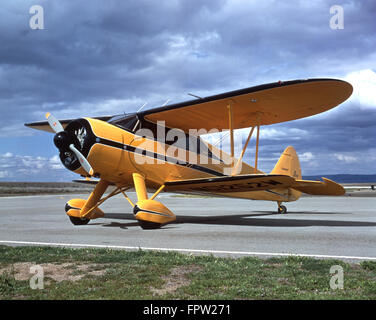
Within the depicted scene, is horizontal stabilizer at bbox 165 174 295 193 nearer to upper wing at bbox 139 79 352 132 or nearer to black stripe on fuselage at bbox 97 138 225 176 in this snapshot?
black stripe on fuselage at bbox 97 138 225 176

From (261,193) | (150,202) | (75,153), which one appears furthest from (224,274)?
(261,193)

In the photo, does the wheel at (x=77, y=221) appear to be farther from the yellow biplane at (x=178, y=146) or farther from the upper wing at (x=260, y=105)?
the upper wing at (x=260, y=105)

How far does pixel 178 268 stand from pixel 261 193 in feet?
33.3

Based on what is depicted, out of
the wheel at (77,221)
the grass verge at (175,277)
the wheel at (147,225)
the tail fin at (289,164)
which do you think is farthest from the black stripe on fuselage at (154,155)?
the grass verge at (175,277)

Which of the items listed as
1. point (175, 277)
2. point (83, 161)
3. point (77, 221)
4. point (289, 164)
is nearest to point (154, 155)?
point (83, 161)

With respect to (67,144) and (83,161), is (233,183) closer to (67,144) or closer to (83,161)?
(83,161)

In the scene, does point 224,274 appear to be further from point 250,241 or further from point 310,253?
point 250,241

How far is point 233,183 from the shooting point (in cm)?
1097

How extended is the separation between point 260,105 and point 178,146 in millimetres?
2909

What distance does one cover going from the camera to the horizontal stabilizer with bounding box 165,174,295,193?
10.2 meters

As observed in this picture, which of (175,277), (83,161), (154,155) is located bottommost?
(175,277)

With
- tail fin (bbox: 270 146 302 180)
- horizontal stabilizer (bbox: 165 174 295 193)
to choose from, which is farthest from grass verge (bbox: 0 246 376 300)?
tail fin (bbox: 270 146 302 180)

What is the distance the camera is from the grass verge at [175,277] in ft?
12.0
